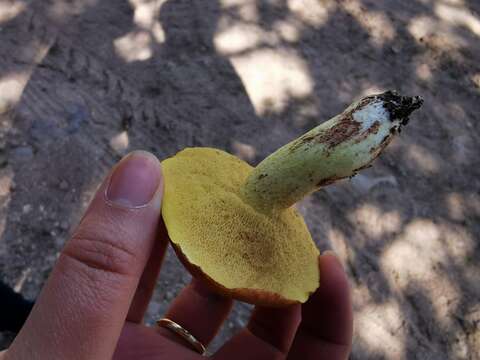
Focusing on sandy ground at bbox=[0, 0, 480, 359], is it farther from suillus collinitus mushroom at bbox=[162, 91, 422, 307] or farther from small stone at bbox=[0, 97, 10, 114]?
suillus collinitus mushroom at bbox=[162, 91, 422, 307]

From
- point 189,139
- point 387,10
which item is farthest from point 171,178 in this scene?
point 387,10

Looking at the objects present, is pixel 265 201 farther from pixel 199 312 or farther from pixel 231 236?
pixel 199 312

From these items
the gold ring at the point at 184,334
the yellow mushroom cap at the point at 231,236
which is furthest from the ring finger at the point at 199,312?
the yellow mushroom cap at the point at 231,236

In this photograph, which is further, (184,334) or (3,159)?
(3,159)

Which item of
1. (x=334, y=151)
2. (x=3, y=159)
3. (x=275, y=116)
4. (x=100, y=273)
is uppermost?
(x=334, y=151)

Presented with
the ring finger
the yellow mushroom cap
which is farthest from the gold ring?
the yellow mushroom cap

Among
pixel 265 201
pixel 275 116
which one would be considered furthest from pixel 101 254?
pixel 275 116
